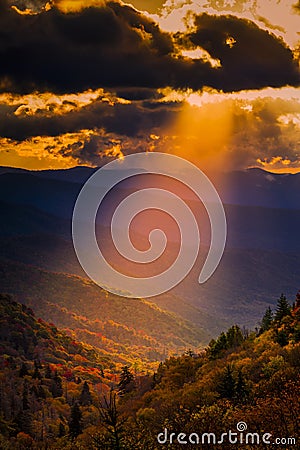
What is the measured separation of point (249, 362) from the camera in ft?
276

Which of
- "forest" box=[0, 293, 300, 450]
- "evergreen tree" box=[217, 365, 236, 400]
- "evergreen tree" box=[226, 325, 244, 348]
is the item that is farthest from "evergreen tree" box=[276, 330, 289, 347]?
"evergreen tree" box=[226, 325, 244, 348]

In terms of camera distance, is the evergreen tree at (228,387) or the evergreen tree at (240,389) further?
the evergreen tree at (228,387)

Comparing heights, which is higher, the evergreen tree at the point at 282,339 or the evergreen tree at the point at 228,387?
the evergreen tree at the point at 282,339

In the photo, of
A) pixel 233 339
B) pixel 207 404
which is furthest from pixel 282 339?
pixel 207 404

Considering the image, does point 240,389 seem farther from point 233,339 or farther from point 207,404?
point 233,339

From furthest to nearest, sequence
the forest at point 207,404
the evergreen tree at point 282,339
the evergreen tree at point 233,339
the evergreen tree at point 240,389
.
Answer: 1. the evergreen tree at point 233,339
2. the evergreen tree at point 282,339
3. the evergreen tree at point 240,389
4. the forest at point 207,404

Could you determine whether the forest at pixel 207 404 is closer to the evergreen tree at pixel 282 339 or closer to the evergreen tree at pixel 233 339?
the evergreen tree at pixel 282 339

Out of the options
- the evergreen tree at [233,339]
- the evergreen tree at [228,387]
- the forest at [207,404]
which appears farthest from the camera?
the evergreen tree at [233,339]

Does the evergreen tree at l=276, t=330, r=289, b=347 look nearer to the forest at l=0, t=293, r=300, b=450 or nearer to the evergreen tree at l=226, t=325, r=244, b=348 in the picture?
the forest at l=0, t=293, r=300, b=450

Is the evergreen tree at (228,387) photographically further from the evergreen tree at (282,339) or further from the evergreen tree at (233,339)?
the evergreen tree at (233,339)

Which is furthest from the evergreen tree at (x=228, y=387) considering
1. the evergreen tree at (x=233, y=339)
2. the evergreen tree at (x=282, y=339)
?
the evergreen tree at (x=233, y=339)

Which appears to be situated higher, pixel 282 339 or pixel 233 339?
pixel 233 339

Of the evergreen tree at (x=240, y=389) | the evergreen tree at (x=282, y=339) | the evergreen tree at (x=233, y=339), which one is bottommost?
the evergreen tree at (x=240, y=389)

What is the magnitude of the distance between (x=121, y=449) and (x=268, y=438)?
450 inches
